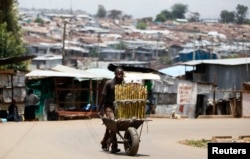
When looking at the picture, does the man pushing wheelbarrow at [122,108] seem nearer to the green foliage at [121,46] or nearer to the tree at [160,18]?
the green foliage at [121,46]

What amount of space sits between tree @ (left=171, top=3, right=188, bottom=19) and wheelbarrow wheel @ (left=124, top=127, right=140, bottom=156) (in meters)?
179

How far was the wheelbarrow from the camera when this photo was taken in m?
13.8

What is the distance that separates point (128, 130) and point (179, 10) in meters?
183

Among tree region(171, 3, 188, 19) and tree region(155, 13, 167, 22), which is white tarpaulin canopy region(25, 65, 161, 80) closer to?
tree region(155, 13, 167, 22)

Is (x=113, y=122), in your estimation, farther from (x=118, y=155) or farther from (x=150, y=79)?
(x=150, y=79)

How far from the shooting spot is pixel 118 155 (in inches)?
554

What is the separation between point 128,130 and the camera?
14062mm

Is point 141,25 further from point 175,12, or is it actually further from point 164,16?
point 175,12

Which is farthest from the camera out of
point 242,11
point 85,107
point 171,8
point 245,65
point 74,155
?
point 171,8

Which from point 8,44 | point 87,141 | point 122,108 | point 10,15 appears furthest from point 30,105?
point 8,44

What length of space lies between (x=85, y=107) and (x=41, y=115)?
8.17ft

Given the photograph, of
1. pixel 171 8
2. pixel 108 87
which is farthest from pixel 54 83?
pixel 171 8

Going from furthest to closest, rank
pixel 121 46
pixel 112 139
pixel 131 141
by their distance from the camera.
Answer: pixel 121 46, pixel 112 139, pixel 131 141

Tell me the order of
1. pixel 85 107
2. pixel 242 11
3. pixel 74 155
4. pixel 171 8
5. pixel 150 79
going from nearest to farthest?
pixel 74 155 → pixel 85 107 → pixel 150 79 → pixel 242 11 → pixel 171 8
